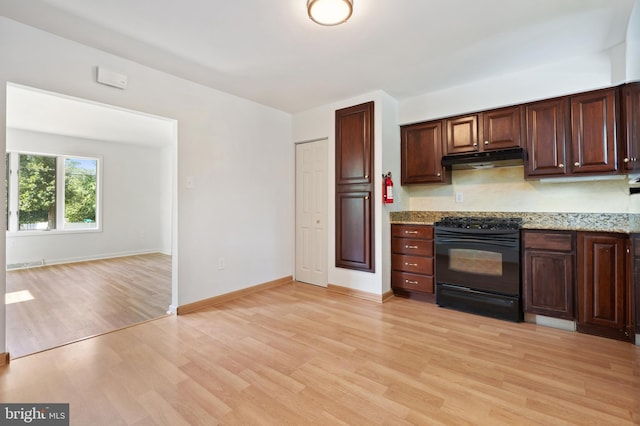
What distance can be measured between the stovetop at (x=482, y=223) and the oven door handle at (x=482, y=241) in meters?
0.13

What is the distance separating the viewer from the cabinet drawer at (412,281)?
3365 millimetres

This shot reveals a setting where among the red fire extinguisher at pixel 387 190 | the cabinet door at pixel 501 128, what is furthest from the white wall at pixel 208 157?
the cabinet door at pixel 501 128

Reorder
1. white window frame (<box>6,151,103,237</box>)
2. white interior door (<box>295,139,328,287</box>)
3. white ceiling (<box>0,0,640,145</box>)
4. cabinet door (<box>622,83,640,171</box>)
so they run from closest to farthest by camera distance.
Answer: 1. white ceiling (<box>0,0,640,145</box>)
2. cabinet door (<box>622,83,640,171</box>)
3. white interior door (<box>295,139,328,287</box>)
4. white window frame (<box>6,151,103,237</box>)

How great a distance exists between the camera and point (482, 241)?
299 centimetres

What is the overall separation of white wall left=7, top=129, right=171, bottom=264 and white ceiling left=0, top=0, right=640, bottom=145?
14.7 feet

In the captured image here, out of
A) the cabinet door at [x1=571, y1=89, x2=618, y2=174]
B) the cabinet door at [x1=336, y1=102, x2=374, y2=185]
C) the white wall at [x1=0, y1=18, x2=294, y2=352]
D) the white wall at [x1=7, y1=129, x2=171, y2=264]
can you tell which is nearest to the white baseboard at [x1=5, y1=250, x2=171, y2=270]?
the white wall at [x1=7, y1=129, x2=171, y2=264]

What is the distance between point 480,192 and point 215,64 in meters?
3.26

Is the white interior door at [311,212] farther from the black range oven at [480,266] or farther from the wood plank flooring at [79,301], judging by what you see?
the wood plank flooring at [79,301]

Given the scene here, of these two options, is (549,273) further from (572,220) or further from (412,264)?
(412,264)

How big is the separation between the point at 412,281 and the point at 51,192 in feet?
22.4

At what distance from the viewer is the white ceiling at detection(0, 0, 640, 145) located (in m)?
1.98

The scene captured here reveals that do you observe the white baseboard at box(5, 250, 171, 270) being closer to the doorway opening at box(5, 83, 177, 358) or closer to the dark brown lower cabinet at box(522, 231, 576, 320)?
the doorway opening at box(5, 83, 177, 358)

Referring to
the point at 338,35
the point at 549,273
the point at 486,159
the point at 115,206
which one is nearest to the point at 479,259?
the point at 549,273

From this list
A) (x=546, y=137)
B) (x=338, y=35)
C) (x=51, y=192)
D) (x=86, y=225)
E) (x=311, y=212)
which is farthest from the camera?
(x=86, y=225)
